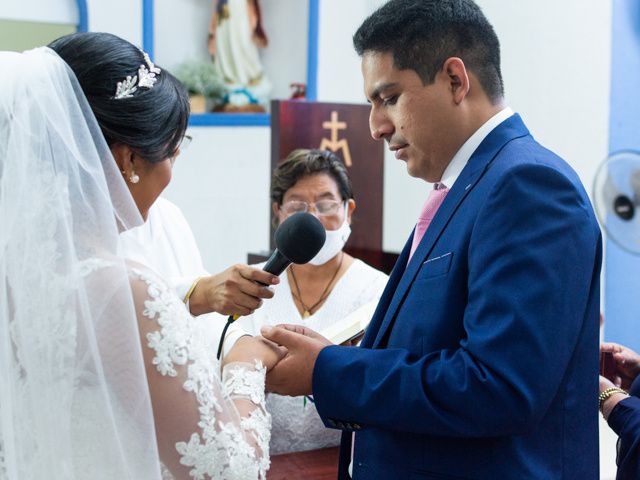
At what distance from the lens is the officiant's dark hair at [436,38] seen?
163cm

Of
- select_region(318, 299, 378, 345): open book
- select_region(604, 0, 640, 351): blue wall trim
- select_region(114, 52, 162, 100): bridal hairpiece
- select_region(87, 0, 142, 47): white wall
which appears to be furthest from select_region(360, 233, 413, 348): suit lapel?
select_region(87, 0, 142, 47): white wall

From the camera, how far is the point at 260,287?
6.40 ft

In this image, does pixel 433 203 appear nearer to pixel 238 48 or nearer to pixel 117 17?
pixel 117 17

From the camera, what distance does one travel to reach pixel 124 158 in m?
1.61

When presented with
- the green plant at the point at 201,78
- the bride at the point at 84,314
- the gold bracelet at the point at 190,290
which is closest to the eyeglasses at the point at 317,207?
the gold bracelet at the point at 190,290

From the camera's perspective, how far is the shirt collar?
1630 mm

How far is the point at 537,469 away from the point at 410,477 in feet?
0.73

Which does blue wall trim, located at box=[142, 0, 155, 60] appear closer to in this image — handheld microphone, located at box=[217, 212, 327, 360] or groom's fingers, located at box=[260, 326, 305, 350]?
handheld microphone, located at box=[217, 212, 327, 360]

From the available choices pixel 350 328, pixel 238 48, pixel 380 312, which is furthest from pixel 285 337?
pixel 238 48

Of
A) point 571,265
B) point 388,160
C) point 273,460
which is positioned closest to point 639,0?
point 388,160

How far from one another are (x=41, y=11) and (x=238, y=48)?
4.98 feet

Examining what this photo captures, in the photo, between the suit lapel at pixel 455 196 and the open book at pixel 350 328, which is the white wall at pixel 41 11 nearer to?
the open book at pixel 350 328

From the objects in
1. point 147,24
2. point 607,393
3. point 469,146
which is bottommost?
point 607,393

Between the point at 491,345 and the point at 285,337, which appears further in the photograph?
→ the point at 285,337
